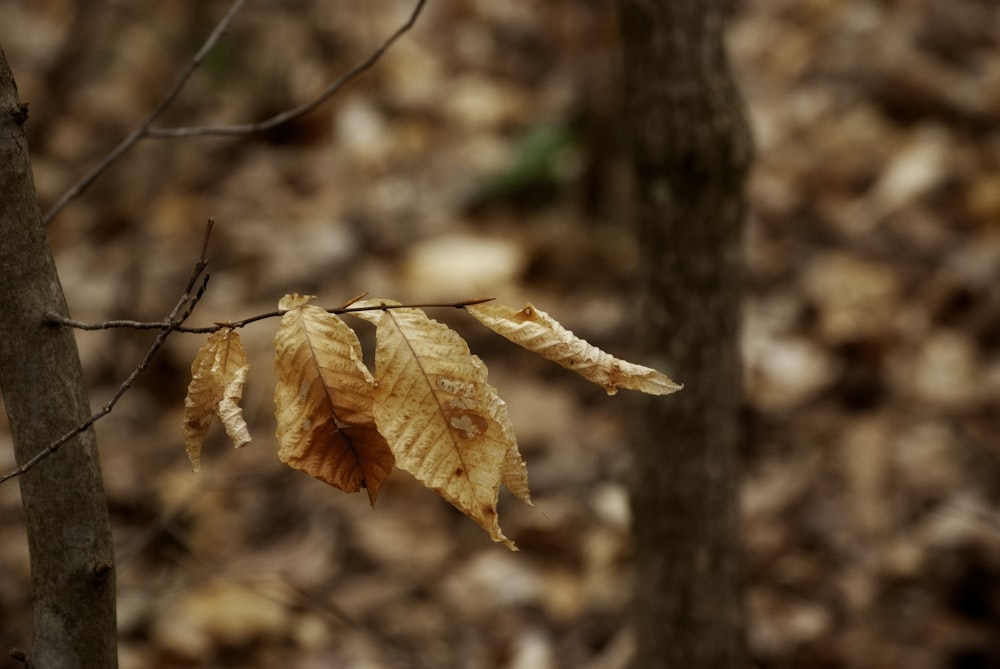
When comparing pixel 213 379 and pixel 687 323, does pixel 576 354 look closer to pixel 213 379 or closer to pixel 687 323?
pixel 213 379

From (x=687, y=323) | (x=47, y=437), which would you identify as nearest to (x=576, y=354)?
(x=47, y=437)

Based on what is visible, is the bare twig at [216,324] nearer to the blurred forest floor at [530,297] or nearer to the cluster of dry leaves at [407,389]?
the cluster of dry leaves at [407,389]

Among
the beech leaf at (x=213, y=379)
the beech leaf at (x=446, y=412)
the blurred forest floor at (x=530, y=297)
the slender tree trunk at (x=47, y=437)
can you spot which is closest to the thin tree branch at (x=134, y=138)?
the slender tree trunk at (x=47, y=437)

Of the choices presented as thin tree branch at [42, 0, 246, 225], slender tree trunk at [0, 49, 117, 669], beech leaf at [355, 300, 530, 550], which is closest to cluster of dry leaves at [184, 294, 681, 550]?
beech leaf at [355, 300, 530, 550]

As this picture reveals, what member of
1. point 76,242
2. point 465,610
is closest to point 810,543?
point 465,610

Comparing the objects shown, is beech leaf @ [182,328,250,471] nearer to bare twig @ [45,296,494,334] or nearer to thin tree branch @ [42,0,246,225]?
bare twig @ [45,296,494,334]

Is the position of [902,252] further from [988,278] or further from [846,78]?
[846,78]
